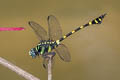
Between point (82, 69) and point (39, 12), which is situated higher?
point (39, 12)

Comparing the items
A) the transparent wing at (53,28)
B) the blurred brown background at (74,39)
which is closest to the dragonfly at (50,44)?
the transparent wing at (53,28)

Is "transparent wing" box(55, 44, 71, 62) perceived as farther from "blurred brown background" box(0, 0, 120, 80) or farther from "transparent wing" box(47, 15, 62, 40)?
"blurred brown background" box(0, 0, 120, 80)

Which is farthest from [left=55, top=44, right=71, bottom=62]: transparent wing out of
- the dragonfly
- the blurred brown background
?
the blurred brown background

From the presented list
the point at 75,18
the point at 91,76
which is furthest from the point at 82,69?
the point at 75,18

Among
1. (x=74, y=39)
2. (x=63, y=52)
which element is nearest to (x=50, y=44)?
(x=63, y=52)

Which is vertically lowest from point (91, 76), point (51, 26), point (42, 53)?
point (42, 53)

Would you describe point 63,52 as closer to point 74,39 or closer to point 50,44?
point 50,44

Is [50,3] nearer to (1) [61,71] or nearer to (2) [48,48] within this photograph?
(1) [61,71]
